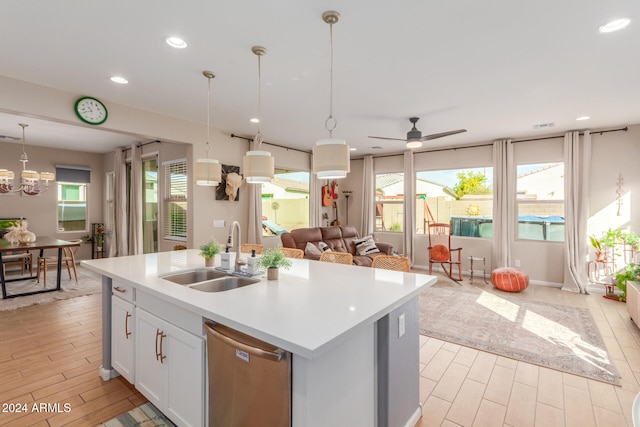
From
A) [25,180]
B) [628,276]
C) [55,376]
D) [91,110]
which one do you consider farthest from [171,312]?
[25,180]

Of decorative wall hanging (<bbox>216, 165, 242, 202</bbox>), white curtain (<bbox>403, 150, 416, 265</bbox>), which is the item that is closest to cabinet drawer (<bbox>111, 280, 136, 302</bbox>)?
decorative wall hanging (<bbox>216, 165, 242, 202</bbox>)

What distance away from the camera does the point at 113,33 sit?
2.26 m

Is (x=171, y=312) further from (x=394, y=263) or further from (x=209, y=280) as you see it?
(x=394, y=263)

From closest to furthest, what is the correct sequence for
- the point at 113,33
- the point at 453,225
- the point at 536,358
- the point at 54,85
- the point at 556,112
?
1. the point at 113,33
2. the point at 536,358
3. the point at 54,85
4. the point at 556,112
5. the point at 453,225

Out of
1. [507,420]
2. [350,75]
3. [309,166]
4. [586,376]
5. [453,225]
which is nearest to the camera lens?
[507,420]

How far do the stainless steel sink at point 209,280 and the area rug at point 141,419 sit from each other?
2.75 feet

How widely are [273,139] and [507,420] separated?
16.8 feet

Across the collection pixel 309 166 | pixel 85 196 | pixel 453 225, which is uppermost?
pixel 309 166

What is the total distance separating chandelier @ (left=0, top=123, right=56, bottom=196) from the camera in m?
5.33

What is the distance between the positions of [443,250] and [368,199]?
2.24 meters

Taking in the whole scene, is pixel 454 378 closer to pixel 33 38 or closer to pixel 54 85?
pixel 33 38

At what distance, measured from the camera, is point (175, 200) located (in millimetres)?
5508

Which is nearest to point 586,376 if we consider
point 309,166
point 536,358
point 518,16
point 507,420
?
point 536,358

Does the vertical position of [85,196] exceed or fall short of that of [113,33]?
it falls short
